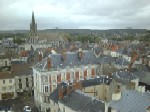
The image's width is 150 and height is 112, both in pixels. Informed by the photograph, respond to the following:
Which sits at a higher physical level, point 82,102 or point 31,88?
point 82,102

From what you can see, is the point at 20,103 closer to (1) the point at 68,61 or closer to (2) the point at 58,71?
(2) the point at 58,71

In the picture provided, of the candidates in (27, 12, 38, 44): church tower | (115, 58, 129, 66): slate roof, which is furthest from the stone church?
(115, 58, 129, 66): slate roof

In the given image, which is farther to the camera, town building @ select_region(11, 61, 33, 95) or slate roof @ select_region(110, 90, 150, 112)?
town building @ select_region(11, 61, 33, 95)

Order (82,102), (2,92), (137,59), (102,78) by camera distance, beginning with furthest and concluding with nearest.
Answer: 1. (137,59)
2. (2,92)
3. (102,78)
4. (82,102)

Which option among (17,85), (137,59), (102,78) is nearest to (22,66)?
(17,85)

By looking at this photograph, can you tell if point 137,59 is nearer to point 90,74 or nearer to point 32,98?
point 90,74

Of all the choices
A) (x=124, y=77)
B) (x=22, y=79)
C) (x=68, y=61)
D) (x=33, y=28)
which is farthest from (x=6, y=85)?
(x=33, y=28)

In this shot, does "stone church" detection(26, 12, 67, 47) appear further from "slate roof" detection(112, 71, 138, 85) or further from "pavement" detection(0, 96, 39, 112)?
"slate roof" detection(112, 71, 138, 85)
